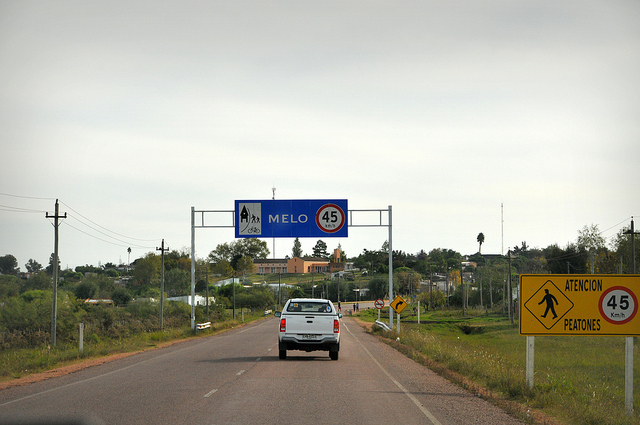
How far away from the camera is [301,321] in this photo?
73.9ft

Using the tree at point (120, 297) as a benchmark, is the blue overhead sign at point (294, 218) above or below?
above

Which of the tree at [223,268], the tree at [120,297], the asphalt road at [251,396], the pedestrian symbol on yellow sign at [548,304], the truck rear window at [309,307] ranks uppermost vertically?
the pedestrian symbol on yellow sign at [548,304]

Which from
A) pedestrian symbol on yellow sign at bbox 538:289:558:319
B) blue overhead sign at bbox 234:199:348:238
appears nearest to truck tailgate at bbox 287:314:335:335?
pedestrian symbol on yellow sign at bbox 538:289:558:319

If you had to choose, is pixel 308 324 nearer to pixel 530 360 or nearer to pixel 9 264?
pixel 530 360

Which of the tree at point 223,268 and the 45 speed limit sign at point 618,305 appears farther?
the tree at point 223,268

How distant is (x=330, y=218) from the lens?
3809 cm

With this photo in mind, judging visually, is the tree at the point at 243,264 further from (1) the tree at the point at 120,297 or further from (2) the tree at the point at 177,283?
(1) the tree at the point at 120,297

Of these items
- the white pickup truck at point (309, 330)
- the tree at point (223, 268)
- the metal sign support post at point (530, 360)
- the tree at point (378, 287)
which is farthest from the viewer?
the tree at point (223, 268)

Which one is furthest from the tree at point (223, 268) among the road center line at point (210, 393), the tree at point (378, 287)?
the road center line at point (210, 393)

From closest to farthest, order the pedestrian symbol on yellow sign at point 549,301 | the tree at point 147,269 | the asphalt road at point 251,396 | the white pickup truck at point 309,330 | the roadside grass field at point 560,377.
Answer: the asphalt road at point 251,396, the roadside grass field at point 560,377, the pedestrian symbol on yellow sign at point 549,301, the white pickup truck at point 309,330, the tree at point 147,269

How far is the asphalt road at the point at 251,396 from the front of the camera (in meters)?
10.8

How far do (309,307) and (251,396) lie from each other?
36.4ft

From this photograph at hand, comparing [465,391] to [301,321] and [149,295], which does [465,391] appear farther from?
[149,295]

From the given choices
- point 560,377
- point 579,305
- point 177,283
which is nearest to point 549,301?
point 579,305
